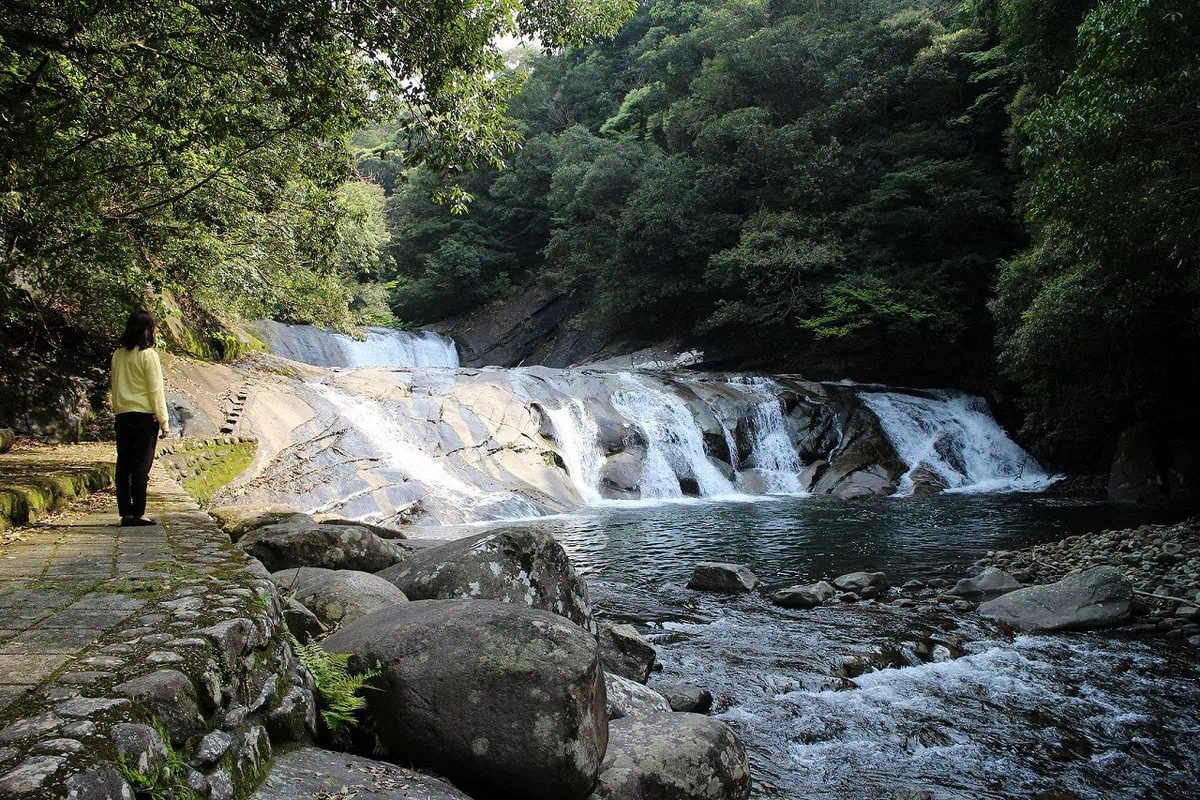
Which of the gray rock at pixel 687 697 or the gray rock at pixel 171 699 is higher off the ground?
the gray rock at pixel 171 699

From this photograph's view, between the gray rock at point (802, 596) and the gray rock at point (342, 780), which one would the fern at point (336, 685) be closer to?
the gray rock at point (342, 780)

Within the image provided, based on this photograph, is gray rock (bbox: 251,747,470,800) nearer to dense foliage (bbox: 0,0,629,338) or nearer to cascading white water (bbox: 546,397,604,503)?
dense foliage (bbox: 0,0,629,338)

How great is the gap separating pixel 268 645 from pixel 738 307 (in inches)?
889

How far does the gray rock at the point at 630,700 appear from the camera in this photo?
409 centimetres

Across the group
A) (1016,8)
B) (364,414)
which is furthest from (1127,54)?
(364,414)

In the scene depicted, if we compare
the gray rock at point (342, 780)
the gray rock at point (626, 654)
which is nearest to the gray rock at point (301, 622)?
the gray rock at point (342, 780)

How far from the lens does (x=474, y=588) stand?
15.6 ft

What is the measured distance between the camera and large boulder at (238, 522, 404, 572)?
6176 mm

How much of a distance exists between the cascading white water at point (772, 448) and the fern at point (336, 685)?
630 inches

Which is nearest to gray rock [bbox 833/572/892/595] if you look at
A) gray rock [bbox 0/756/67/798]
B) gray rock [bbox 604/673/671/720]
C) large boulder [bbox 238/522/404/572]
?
gray rock [bbox 604/673/671/720]

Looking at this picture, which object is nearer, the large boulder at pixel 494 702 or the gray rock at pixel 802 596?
the large boulder at pixel 494 702

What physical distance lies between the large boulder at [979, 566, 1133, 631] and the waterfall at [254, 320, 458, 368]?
19.2 meters

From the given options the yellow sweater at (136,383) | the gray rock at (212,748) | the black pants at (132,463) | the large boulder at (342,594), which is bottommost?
the large boulder at (342,594)

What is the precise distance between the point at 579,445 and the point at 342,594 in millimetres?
13026
